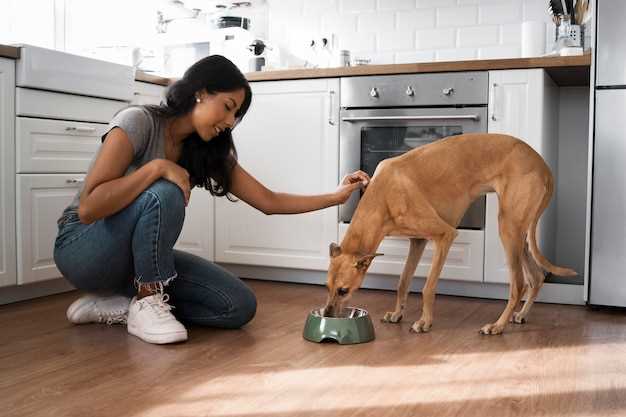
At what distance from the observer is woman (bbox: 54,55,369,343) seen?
228 centimetres

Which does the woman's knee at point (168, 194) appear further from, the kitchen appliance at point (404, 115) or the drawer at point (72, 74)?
the kitchen appliance at point (404, 115)

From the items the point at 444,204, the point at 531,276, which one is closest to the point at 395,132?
the point at 444,204

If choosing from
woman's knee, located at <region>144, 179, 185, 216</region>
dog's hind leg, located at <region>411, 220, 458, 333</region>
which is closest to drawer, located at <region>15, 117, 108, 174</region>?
woman's knee, located at <region>144, 179, 185, 216</region>

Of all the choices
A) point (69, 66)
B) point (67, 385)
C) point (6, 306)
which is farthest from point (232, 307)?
point (69, 66)

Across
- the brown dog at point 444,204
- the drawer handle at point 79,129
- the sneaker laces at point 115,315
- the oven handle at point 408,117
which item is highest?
the oven handle at point 408,117

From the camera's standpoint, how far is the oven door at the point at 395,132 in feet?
10.7

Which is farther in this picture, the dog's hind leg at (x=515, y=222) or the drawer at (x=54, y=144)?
the drawer at (x=54, y=144)

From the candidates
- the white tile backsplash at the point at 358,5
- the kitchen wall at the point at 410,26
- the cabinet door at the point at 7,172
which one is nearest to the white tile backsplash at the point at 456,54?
the kitchen wall at the point at 410,26

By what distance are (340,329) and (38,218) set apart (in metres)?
1.59

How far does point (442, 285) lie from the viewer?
3449mm

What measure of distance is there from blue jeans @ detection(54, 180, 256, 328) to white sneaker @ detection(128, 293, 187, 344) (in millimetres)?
73

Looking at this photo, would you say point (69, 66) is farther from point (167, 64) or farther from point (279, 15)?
point (279, 15)

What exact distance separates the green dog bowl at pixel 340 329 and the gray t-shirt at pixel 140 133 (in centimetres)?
82

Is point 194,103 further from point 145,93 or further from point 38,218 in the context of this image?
point 145,93
